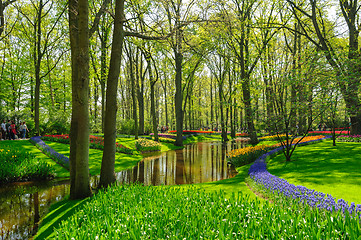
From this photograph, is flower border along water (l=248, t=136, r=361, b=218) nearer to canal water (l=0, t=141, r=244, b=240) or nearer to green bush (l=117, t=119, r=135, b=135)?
canal water (l=0, t=141, r=244, b=240)

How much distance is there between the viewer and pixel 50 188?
26.3 feet

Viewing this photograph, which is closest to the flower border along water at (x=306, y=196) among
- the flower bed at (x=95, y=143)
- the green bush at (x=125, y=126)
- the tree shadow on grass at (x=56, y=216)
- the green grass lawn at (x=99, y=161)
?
the tree shadow on grass at (x=56, y=216)

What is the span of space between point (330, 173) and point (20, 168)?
11772 mm

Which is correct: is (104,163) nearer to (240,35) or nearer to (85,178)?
(85,178)

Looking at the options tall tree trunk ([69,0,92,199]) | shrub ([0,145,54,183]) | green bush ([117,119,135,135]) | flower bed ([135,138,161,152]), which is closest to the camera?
tall tree trunk ([69,0,92,199])

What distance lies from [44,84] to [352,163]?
1503 inches

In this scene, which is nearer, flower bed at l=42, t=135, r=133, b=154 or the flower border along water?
the flower border along water

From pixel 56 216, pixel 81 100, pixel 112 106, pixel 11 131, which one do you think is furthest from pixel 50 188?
pixel 11 131

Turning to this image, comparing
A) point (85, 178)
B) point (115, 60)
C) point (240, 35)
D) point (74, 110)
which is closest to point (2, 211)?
point (85, 178)

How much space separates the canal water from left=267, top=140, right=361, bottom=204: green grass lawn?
10.4ft

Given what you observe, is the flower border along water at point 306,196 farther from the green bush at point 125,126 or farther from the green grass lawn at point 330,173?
the green bush at point 125,126

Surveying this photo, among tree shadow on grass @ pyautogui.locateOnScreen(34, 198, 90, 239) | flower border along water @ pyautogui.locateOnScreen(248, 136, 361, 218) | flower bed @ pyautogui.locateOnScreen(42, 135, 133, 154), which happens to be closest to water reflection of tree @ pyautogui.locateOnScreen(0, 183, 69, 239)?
tree shadow on grass @ pyautogui.locateOnScreen(34, 198, 90, 239)

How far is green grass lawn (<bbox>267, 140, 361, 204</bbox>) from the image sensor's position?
18.4 ft

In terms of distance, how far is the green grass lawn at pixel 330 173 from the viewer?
5.62 meters
